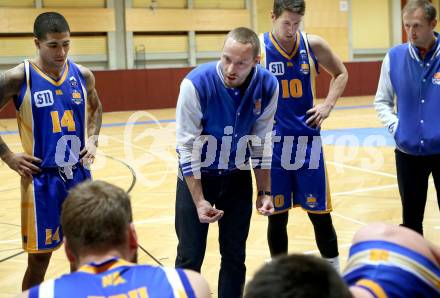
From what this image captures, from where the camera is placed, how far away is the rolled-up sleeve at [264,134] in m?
3.82

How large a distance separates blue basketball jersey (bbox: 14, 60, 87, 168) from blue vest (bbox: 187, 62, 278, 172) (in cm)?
98

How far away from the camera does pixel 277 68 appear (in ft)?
15.0

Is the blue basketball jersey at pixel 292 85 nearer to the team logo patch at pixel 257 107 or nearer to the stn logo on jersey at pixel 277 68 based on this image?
the stn logo on jersey at pixel 277 68

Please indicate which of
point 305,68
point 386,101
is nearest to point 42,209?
point 305,68

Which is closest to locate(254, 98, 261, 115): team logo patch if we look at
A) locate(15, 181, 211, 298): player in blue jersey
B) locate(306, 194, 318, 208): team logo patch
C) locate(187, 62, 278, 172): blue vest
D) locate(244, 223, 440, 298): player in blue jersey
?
locate(187, 62, 278, 172): blue vest

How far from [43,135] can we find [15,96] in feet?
1.06

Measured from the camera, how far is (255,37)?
345 centimetres

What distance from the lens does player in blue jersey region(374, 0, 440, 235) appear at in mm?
4445

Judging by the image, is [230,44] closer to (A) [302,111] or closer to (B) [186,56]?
(A) [302,111]

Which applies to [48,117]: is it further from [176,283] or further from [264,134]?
[176,283]

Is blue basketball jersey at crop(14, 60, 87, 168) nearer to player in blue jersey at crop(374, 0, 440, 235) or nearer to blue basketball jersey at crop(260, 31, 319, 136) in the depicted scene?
blue basketball jersey at crop(260, 31, 319, 136)

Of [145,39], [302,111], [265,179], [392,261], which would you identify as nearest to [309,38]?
[302,111]

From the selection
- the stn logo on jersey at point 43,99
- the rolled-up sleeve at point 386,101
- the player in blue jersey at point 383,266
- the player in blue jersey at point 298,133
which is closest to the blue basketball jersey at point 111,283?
the player in blue jersey at point 383,266

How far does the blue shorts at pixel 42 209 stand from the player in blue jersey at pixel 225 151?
0.89 metres
